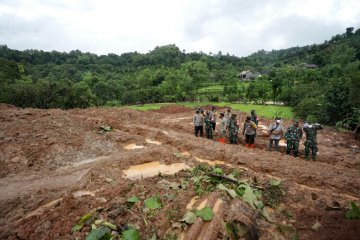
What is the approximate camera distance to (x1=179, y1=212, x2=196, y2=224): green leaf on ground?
536 centimetres

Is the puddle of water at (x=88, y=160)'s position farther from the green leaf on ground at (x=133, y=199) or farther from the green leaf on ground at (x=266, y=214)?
the green leaf on ground at (x=266, y=214)

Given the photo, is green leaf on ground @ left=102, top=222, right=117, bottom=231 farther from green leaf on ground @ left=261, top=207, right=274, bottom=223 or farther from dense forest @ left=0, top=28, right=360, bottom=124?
dense forest @ left=0, top=28, right=360, bottom=124

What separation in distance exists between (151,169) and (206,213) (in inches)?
138

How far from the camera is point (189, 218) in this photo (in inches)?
213

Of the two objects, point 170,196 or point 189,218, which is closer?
point 189,218

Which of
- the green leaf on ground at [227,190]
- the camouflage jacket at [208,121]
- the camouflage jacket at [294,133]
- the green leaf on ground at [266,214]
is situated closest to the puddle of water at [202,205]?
the green leaf on ground at [227,190]

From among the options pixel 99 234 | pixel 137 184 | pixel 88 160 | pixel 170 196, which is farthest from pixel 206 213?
pixel 88 160

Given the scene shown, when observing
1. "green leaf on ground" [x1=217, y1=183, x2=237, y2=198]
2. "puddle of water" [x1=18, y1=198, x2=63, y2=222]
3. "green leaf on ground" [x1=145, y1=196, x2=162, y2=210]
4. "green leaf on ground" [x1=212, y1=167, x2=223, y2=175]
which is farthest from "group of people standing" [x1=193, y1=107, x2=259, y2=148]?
"puddle of water" [x1=18, y1=198, x2=63, y2=222]

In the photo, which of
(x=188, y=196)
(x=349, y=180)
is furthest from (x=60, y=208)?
(x=349, y=180)

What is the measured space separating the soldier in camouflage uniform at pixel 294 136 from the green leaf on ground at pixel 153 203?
21.8 feet

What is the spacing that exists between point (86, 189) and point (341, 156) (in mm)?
10411

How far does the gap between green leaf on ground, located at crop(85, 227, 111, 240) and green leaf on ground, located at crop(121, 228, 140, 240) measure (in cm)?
27

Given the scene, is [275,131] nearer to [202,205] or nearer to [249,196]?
[249,196]

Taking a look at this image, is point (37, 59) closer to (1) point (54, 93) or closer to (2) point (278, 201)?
(1) point (54, 93)
